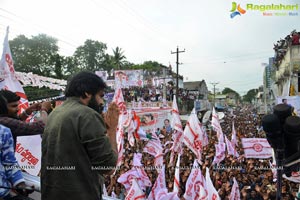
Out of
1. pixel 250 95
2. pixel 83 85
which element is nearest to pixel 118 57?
pixel 83 85

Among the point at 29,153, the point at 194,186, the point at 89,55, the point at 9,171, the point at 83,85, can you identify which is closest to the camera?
the point at 83,85

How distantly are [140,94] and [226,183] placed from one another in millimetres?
26808

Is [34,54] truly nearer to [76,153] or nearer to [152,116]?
[152,116]

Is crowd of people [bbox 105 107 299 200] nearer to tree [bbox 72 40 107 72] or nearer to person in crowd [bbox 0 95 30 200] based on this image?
person in crowd [bbox 0 95 30 200]

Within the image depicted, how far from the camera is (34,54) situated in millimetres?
42688

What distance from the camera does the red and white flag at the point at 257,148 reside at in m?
9.62

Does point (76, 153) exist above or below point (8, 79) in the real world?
below

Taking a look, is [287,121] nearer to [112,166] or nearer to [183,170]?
[112,166]

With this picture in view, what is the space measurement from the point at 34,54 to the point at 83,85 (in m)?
44.7

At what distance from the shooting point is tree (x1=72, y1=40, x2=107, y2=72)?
2104 inches

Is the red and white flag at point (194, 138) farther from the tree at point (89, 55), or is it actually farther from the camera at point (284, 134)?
the tree at point (89, 55)

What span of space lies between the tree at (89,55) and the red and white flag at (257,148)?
46.0 meters

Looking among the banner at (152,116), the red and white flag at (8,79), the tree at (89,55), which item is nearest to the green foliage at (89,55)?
the tree at (89,55)

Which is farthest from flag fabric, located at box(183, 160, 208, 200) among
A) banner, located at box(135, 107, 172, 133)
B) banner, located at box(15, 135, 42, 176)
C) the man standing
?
banner, located at box(135, 107, 172, 133)
